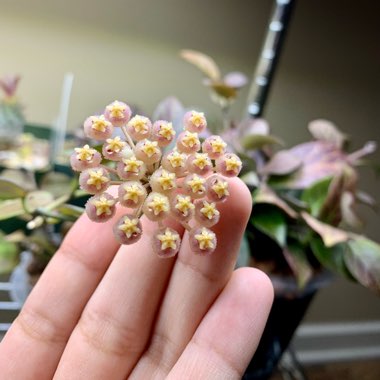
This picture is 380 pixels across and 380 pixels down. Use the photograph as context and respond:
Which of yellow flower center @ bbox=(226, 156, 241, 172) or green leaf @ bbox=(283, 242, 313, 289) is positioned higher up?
yellow flower center @ bbox=(226, 156, 241, 172)

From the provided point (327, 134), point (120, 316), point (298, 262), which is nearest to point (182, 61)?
point (327, 134)

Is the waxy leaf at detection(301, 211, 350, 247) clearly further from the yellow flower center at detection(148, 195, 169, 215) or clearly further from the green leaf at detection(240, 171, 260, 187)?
the yellow flower center at detection(148, 195, 169, 215)

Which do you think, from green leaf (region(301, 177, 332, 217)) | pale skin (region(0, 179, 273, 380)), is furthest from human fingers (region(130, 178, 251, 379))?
green leaf (region(301, 177, 332, 217))

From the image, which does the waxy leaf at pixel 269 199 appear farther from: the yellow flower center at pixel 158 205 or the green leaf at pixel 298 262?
the yellow flower center at pixel 158 205

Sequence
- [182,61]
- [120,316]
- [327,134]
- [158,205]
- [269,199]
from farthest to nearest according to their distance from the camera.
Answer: [182,61] → [327,134] → [269,199] → [120,316] → [158,205]

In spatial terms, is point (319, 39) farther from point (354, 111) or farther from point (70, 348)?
point (70, 348)

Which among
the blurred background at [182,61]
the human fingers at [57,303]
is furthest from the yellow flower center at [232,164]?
the blurred background at [182,61]

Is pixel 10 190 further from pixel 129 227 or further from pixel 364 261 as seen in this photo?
pixel 364 261
